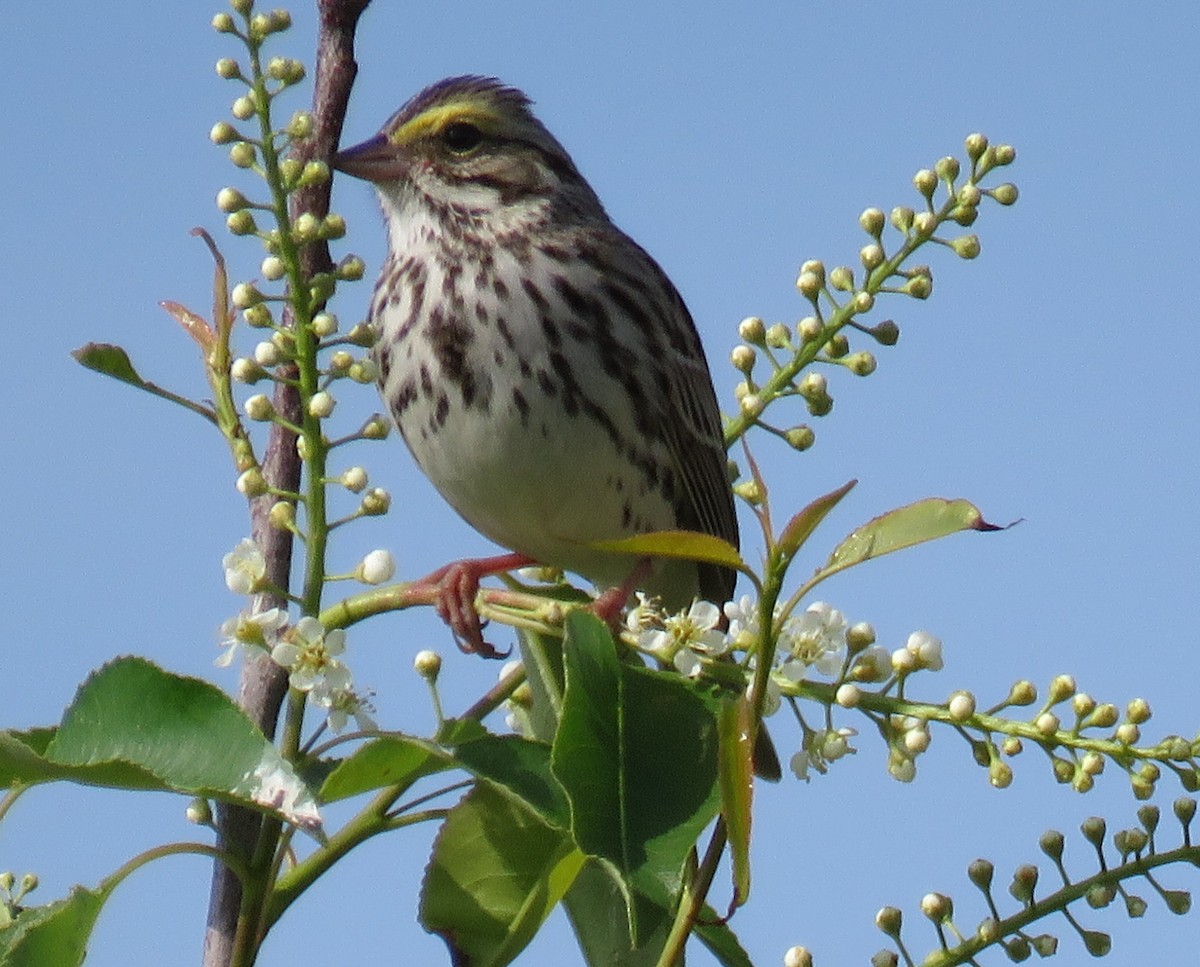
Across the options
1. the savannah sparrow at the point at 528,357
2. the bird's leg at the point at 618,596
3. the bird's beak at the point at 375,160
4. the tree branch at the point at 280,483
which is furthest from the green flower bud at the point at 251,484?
the bird's beak at the point at 375,160

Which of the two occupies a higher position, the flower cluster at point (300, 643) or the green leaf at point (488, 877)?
the flower cluster at point (300, 643)

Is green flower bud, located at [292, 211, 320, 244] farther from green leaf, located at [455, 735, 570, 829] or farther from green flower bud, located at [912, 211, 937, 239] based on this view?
green flower bud, located at [912, 211, 937, 239]

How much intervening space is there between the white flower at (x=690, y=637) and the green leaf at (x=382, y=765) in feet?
0.96

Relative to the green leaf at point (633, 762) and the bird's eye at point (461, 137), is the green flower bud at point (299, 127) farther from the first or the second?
the bird's eye at point (461, 137)

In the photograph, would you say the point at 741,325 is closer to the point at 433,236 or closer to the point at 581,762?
the point at 581,762

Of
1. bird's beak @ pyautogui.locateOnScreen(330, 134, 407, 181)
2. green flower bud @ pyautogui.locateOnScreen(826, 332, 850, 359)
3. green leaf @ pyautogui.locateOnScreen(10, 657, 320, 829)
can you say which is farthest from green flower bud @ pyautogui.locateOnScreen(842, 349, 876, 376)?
bird's beak @ pyautogui.locateOnScreen(330, 134, 407, 181)

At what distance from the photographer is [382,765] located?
6.79 ft

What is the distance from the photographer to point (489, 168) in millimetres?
4633

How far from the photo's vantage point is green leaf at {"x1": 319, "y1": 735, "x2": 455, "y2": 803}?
6.61 feet

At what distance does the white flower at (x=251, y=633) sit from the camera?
217 centimetres

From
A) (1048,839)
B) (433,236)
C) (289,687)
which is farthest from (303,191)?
(433,236)

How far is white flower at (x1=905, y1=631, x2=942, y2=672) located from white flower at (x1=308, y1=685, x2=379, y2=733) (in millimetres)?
644

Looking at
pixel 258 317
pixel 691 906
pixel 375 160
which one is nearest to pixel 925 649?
pixel 691 906

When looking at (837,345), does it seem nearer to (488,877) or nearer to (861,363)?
(861,363)
